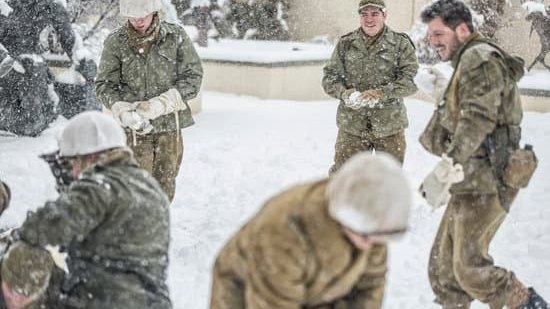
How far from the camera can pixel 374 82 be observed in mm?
6539

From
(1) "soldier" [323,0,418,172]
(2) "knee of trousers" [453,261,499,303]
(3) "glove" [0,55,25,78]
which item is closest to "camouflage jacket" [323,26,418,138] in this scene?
(1) "soldier" [323,0,418,172]

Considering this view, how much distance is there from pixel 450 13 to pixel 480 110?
1.83ft

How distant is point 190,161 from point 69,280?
5.92 meters

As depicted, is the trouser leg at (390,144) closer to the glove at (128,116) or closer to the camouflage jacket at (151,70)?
the camouflage jacket at (151,70)

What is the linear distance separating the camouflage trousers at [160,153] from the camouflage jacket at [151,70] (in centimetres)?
8

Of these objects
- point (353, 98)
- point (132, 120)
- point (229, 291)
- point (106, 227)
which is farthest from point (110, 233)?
point (353, 98)

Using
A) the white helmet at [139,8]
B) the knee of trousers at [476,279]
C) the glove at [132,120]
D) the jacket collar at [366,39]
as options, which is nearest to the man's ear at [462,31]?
the knee of trousers at [476,279]

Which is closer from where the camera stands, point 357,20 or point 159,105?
point 159,105

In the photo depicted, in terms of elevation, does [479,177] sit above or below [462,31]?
below

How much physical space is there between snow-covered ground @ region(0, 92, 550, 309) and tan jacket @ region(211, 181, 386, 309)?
1.72 metres

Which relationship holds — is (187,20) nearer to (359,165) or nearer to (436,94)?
(436,94)

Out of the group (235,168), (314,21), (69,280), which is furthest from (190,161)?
(314,21)

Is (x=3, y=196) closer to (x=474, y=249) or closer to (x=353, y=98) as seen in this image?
(x=474, y=249)

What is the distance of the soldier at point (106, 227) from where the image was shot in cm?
330
